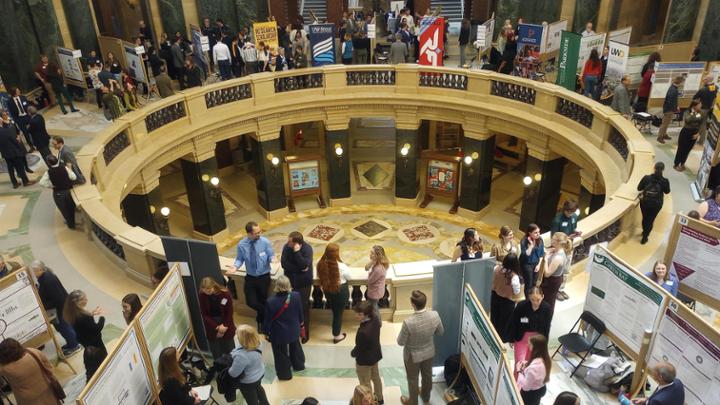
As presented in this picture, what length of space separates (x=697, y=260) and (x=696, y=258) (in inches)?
1.1

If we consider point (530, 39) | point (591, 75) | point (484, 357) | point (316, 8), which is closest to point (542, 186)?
point (591, 75)

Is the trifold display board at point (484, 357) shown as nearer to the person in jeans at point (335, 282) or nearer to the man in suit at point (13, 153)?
the person in jeans at point (335, 282)

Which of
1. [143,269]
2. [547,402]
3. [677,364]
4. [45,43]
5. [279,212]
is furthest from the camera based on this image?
[279,212]

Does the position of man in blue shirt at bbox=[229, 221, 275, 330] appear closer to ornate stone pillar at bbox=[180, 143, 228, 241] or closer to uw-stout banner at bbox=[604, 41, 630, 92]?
ornate stone pillar at bbox=[180, 143, 228, 241]

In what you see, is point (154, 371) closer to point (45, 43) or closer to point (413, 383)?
point (413, 383)

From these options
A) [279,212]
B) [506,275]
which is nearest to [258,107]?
[279,212]

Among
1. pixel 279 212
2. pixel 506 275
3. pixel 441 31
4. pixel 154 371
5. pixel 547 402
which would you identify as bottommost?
pixel 279 212

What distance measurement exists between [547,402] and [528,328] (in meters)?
0.87

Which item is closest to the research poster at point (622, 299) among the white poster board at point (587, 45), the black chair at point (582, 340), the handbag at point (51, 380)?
the black chair at point (582, 340)

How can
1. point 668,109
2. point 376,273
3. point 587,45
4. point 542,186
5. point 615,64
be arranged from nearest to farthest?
point 376,273, point 668,109, point 615,64, point 587,45, point 542,186

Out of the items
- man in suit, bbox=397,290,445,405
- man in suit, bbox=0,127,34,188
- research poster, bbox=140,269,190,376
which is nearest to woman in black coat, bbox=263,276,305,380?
research poster, bbox=140,269,190,376

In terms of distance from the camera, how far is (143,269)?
838 centimetres

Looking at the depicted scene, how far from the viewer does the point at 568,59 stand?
14.9m

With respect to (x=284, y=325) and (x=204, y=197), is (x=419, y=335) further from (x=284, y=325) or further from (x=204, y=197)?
(x=204, y=197)
